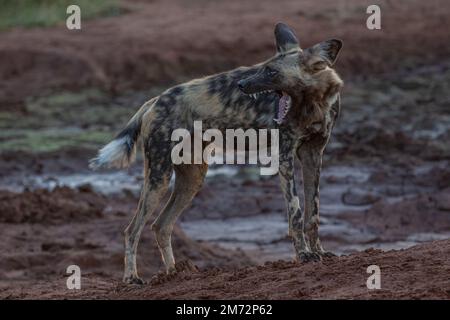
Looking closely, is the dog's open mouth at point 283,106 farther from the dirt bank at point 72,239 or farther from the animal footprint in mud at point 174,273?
the dirt bank at point 72,239

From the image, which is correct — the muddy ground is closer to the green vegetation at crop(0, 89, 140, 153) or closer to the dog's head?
the green vegetation at crop(0, 89, 140, 153)

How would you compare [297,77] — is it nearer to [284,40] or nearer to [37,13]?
[284,40]

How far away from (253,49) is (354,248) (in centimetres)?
916

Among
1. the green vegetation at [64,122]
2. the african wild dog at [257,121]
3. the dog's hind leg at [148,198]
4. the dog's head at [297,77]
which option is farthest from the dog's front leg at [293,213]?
the green vegetation at [64,122]

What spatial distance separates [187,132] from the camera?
24.1 ft

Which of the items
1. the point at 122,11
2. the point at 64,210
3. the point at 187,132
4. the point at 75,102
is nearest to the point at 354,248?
the point at 64,210

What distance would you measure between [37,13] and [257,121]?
47.1ft

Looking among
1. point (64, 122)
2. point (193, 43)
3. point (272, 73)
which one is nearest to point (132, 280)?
point (272, 73)

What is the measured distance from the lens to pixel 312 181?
282 inches

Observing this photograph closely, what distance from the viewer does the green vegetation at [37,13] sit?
2055 centimetres

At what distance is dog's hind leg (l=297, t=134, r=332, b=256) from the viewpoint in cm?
705

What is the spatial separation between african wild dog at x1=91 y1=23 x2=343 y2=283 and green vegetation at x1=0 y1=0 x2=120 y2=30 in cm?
1326

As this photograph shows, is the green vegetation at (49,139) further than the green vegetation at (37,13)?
No

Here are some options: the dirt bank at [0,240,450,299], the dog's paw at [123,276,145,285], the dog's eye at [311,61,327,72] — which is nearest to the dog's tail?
the dog's paw at [123,276,145,285]
